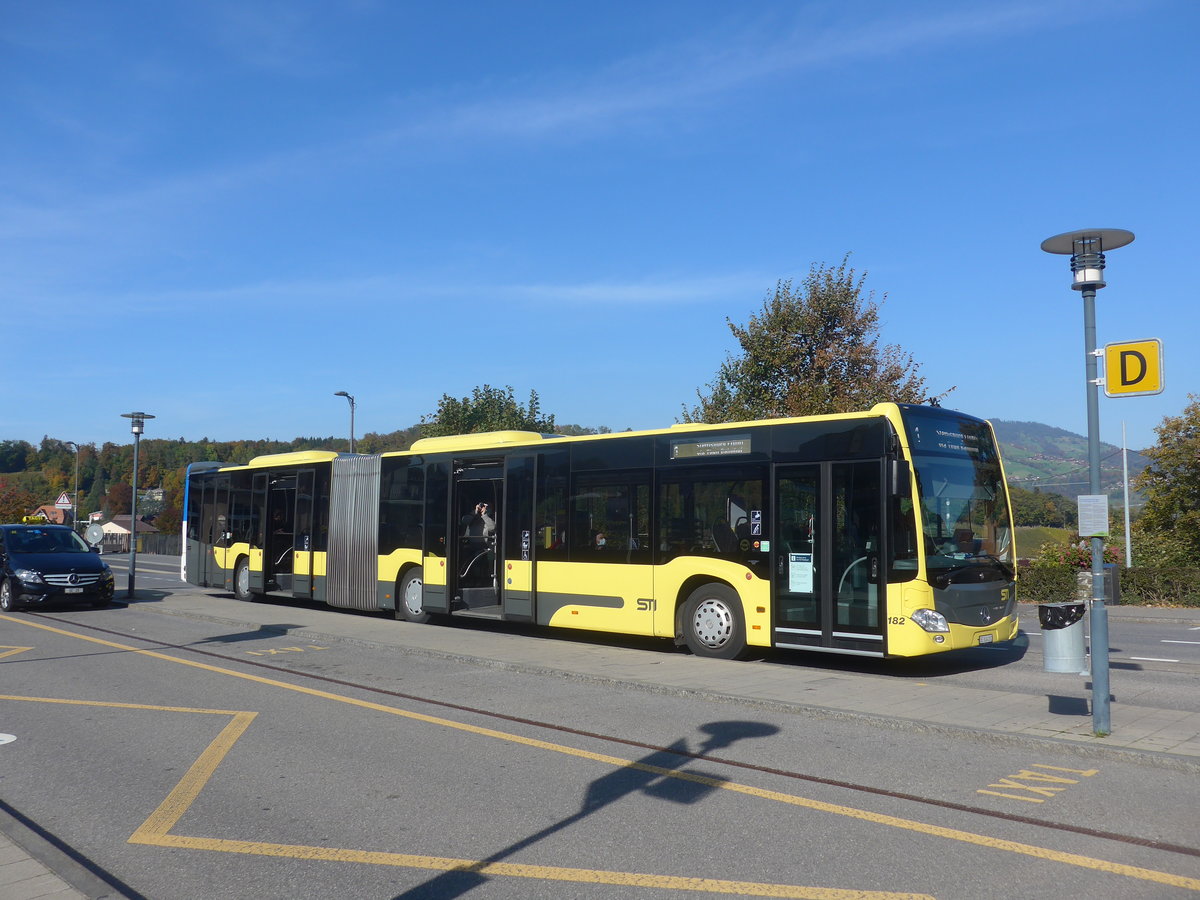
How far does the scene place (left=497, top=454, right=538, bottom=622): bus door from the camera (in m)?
15.0

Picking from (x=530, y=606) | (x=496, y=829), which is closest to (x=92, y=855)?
(x=496, y=829)

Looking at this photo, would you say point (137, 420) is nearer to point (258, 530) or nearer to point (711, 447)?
point (258, 530)

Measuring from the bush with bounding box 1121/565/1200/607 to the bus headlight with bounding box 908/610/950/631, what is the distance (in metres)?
15.0

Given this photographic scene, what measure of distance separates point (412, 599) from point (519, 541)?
346cm

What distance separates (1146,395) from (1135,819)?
3734 millimetres

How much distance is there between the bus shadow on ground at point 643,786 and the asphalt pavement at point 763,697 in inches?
46.8

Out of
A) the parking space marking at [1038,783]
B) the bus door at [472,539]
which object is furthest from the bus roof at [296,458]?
the parking space marking at [1038,783]

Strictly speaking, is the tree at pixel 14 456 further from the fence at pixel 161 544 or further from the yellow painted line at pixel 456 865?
the yellow painted line at pixel 456 865

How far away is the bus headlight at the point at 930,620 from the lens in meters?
10.7

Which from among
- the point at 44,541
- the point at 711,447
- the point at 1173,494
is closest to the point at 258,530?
the point at 44,541

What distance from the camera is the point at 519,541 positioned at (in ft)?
50.1

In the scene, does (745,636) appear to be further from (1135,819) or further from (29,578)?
(29,578)

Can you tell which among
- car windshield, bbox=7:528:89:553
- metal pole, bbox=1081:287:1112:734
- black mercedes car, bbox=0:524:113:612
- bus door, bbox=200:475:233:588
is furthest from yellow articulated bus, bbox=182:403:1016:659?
car windshield, bbox=7:528:89:553

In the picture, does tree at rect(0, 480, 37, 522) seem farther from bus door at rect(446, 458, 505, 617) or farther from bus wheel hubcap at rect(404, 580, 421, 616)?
bus door at rect(446, 458, 505, 617)
